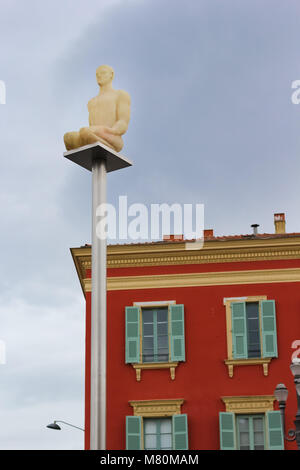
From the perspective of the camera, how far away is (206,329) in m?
26.1

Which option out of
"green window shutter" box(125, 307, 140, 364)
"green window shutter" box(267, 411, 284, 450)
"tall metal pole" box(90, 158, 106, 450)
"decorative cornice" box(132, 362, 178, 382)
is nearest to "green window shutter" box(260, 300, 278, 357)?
"green window shutter" box(267, 411, 284, 450)

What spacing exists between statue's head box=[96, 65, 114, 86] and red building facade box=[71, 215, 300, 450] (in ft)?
41.5

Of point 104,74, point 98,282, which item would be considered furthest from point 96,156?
point 98,282

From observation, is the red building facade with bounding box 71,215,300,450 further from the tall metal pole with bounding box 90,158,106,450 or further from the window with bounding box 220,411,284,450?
the tall metal pole with bounding box 90,158,106,450

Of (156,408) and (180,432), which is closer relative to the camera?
(180,432)

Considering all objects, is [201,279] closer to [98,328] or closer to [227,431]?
[227,431]

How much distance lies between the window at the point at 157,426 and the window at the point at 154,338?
0.86 m

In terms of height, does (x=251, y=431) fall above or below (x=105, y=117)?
below

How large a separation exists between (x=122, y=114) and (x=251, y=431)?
45.5ft

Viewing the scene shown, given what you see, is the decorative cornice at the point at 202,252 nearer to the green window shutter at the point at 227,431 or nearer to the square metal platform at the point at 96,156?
the green window shutter at the point at 227,431

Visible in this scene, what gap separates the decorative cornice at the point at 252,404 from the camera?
25.2 metres

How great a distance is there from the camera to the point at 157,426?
25.4 meters

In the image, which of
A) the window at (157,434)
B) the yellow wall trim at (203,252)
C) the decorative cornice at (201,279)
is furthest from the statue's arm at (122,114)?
the window at (157,434)
